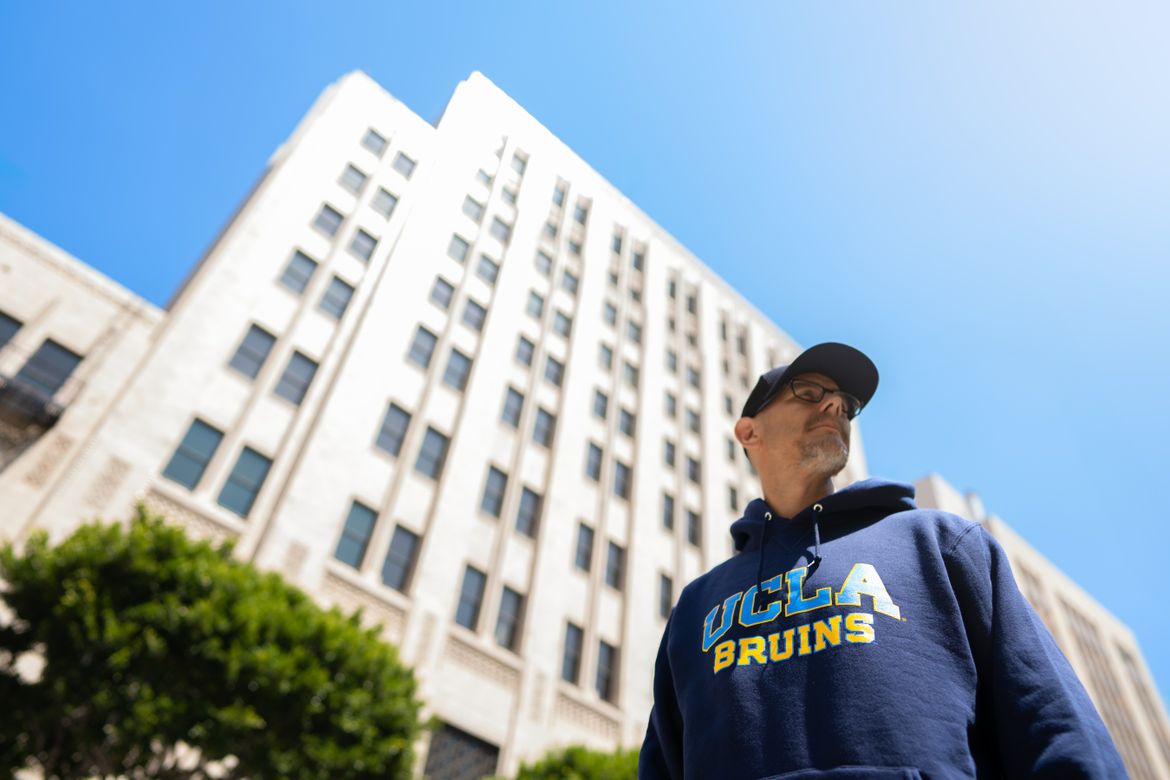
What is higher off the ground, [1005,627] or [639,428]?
[639,428]

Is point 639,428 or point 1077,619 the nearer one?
point 639,428

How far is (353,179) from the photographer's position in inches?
1038

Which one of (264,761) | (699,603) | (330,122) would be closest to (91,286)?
(330,122)

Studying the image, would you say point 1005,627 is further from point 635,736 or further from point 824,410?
point 635,736

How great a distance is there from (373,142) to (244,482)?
13.5m

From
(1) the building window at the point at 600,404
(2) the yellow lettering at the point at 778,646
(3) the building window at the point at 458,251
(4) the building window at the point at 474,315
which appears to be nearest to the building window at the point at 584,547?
(1) the building window at the point at 600,404

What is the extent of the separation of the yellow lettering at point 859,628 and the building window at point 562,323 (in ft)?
96.8

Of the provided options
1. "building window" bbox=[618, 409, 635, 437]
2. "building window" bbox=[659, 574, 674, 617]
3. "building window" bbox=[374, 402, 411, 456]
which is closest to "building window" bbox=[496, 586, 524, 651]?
"building window" bbox=[374, 402, 411, 456]

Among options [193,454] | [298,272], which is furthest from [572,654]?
[298,272]

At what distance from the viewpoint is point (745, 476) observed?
119ft

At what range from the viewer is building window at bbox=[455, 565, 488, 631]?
2265cm

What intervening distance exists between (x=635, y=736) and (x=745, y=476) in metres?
15.3

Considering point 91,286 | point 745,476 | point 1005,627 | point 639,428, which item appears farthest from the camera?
point 745,476

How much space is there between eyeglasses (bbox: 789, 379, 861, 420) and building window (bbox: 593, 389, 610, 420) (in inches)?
1111
